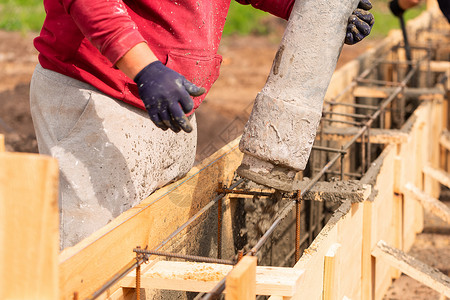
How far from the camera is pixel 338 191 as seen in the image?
167 inches

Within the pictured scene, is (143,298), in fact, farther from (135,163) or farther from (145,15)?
(145,15)

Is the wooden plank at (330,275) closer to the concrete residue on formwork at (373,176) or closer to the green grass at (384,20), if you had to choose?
the concrete residue on formwork at (373,176)

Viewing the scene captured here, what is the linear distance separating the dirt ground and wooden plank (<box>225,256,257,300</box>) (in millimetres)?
3131

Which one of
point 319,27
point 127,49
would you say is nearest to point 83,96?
point 127,49

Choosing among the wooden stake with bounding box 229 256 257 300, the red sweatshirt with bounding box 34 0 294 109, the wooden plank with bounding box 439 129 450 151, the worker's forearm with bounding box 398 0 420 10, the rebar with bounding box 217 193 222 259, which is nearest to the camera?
the wooden stake with bounding box 229 256 257 300

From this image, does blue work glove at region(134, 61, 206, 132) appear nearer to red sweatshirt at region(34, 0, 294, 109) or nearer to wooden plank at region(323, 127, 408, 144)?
red sweatshirt at region(34, 0, 294, 109)

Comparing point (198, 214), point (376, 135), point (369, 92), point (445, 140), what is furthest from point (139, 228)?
point (445, 140)

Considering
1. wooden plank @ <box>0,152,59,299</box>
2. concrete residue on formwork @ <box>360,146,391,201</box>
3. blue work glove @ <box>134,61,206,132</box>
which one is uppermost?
concrete residue on formwork @ <box>360,146,391,201</box>

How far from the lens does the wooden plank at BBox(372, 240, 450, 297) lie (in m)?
4.38

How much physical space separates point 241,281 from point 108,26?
45.9 inches

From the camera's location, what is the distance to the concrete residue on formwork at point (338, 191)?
13.7 feet

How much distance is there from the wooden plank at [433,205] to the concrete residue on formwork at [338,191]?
4.37ft

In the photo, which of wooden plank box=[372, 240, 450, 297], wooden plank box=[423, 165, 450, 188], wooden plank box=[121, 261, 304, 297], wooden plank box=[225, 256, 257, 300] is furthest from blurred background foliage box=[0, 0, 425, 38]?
wooden plank box=[225, 256, 257, 300]

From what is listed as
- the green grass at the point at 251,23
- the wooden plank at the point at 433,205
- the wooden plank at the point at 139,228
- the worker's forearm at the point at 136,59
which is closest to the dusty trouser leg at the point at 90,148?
the wooden plank at the point at 139,228
